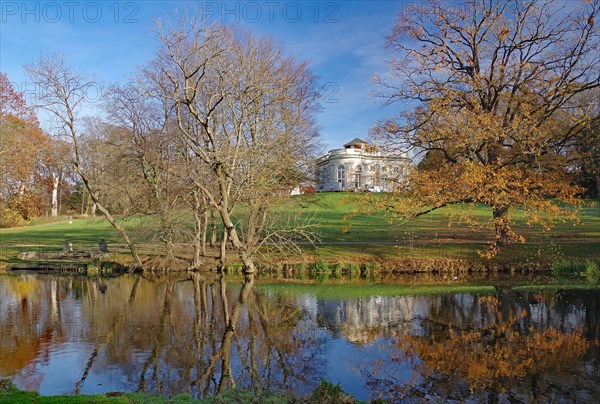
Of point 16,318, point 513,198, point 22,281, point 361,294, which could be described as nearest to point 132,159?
point 22,281

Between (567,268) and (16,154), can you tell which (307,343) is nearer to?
(567,268)

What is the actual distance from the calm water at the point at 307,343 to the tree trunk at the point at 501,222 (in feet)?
13.4

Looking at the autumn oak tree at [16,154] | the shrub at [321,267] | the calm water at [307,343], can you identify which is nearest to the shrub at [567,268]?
the calm water at [307,343]

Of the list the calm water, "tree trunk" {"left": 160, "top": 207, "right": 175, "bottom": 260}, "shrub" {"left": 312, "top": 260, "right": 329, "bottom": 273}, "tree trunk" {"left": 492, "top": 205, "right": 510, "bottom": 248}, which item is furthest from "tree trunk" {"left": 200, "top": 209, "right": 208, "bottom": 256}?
"tree trunk" {"left": 492, "top": 205, "right": 510, "bottom": 248}

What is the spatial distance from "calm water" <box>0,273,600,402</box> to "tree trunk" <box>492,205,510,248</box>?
4.10 m

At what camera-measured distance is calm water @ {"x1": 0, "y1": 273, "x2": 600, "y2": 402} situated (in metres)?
10.2

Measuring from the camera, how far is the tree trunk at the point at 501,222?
75.8 feet

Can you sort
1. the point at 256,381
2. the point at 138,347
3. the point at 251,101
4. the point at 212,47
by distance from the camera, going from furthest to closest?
the point at 251,101, the point at 212,47, the point at 138,347, the point at 256,381

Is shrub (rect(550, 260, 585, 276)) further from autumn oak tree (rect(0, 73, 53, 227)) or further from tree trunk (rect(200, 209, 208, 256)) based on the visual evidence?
autumn oak tree (rect(0, 73, 53, 227))

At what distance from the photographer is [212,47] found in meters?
21.7

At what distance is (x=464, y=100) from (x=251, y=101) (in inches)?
397

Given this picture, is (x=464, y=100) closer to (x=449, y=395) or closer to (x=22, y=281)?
(x=449, y=395)

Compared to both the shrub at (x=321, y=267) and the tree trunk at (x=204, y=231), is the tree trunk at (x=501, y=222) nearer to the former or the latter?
the shrub at (x=321, y=267)

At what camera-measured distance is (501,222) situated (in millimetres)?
22859
